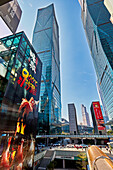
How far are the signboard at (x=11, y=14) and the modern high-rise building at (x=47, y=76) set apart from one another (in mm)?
49649

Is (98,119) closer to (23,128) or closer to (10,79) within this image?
(23,128)

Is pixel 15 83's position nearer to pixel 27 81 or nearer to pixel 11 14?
pixel 27 81

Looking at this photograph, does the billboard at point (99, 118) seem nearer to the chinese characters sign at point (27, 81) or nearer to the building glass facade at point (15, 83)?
the building glass facade at point (15, 83)

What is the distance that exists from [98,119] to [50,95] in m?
32.1

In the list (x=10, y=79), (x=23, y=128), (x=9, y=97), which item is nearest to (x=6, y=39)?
(x=10, y=79)

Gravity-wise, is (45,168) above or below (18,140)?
below

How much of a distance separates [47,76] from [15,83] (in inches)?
1817

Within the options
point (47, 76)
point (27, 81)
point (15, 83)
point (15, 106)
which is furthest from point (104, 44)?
point (15, 106)

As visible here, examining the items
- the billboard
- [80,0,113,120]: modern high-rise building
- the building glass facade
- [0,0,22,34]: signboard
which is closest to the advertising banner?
the building glass facade

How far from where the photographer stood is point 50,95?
56000 mm

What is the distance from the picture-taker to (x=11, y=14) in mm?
4504

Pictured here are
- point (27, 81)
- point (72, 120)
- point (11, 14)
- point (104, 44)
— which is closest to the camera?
point (11, 14)

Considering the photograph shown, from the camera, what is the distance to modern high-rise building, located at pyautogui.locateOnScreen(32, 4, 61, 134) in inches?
1987

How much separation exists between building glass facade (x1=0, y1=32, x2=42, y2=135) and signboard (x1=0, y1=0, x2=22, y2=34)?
41.1 ft
